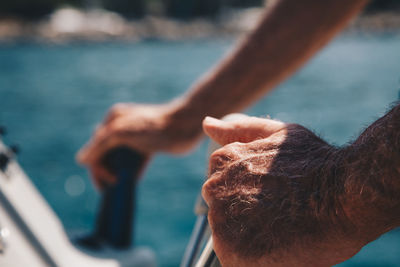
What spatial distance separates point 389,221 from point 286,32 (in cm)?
97

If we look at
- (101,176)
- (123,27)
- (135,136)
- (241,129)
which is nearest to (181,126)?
(135,136)

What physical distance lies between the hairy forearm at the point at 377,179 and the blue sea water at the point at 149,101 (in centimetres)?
15

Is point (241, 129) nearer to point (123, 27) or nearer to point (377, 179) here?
point (377, 179)

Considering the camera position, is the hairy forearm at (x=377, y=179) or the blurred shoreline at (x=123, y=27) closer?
the hairy forearm at (x=377, y=179)

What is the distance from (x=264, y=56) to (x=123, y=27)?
176ft

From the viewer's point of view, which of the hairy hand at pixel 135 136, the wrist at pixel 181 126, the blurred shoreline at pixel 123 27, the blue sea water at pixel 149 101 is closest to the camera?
the hairy hand at pixel 135 136

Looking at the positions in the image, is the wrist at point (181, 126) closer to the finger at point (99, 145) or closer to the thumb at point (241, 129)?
the finger at point (99, 145)

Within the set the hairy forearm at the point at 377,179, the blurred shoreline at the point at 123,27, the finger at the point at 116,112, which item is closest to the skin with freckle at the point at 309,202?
the hairy forearm at the point at 377,179

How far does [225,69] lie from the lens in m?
1.55

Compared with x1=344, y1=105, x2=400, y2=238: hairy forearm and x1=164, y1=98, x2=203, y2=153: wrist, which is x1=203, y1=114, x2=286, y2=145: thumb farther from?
x1=164, y1=98, x2=203, y2=153: wrist

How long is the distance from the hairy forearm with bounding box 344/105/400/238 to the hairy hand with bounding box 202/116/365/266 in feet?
0.06

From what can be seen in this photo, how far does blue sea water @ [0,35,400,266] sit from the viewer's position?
6.33 meters

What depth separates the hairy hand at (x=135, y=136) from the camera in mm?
1405

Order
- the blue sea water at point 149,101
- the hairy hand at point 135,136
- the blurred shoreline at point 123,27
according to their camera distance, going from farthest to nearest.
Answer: the blurred shoreline at point 123,27, the blue sea water at point 149,101, the hairy hand at point 135,136
